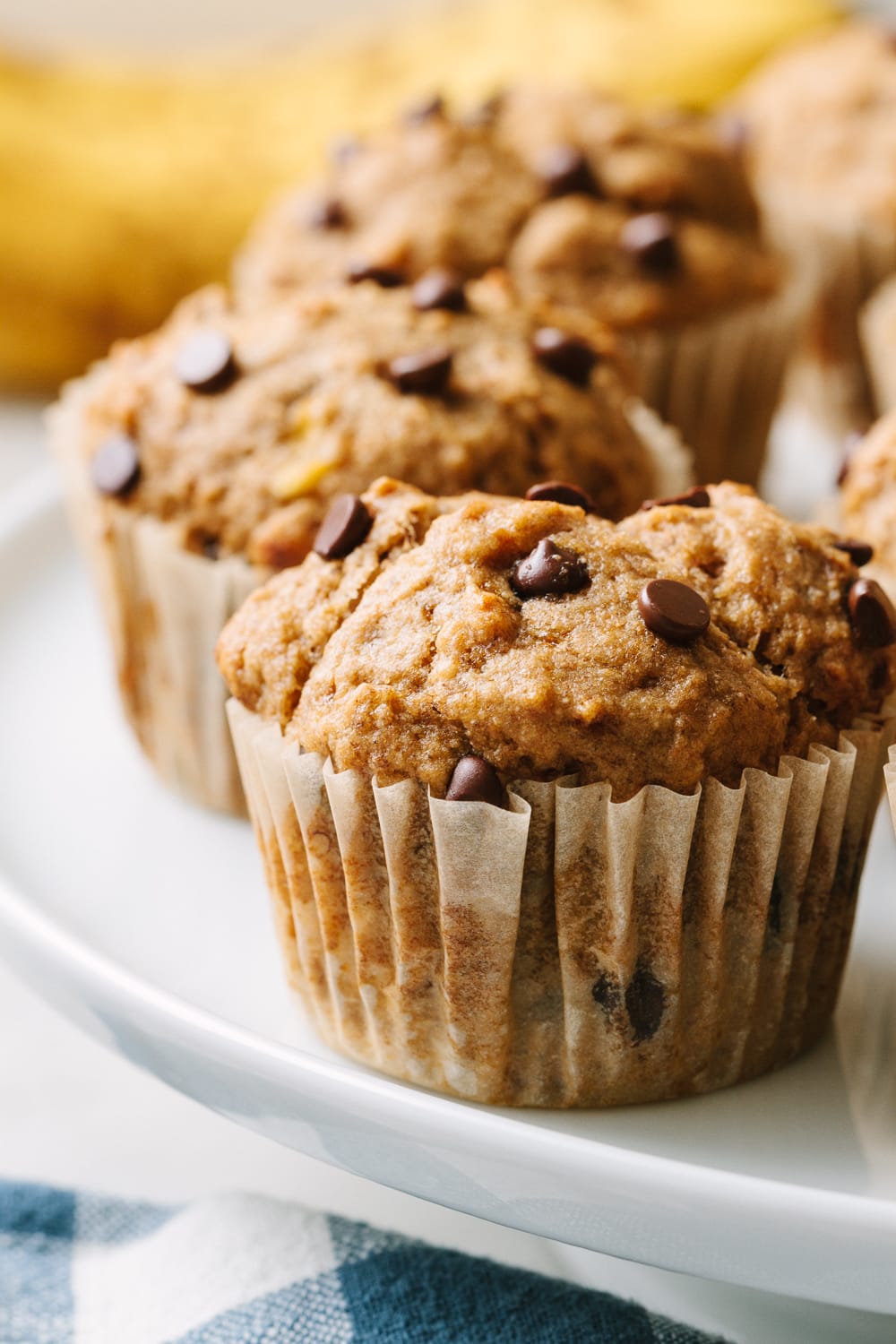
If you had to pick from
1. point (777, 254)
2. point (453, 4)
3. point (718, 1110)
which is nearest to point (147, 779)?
point (718, 1110)

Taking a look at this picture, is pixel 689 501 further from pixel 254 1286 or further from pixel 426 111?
pixel 426 111

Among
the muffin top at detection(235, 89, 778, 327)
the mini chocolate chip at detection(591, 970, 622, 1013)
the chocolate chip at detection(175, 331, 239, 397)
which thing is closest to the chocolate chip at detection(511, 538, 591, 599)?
the mini chocolate chip at detection(591, 970, 622, 1013)

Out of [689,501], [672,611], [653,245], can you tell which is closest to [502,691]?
[672,611]

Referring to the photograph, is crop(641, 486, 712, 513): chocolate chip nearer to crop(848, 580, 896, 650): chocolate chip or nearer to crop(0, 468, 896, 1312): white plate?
crop(848, 580, 896, 650): chocolate chip

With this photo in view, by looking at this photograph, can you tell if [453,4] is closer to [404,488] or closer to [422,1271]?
[404,488]

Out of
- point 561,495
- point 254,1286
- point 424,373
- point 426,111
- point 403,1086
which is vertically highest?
point 426,111

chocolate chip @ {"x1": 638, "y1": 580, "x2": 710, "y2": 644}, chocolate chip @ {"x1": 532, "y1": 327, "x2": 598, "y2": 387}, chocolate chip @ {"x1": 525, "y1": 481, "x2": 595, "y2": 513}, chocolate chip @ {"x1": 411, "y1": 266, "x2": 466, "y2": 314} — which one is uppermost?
chocolate chip @ {"x1": 411, "y1": 266, "x2": 466, "y2": 314}
